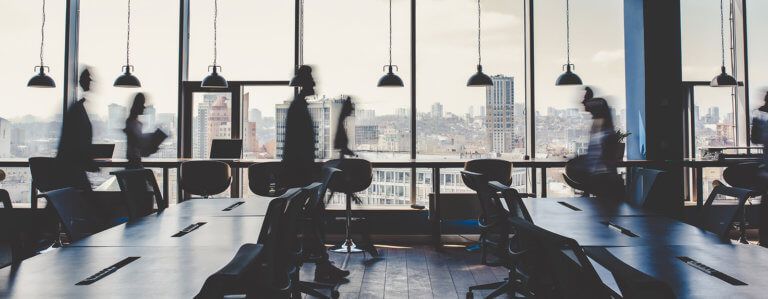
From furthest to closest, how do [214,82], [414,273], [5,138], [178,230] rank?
[5,138], [214,82], [414,273], [178,230]

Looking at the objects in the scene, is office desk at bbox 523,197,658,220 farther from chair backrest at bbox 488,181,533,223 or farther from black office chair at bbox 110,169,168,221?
black office chair at bbox 110,169,168,221

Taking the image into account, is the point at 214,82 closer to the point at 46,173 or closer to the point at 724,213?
the point at 46,173

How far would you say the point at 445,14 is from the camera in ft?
23.3

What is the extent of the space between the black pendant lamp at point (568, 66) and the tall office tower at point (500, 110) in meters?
0.78

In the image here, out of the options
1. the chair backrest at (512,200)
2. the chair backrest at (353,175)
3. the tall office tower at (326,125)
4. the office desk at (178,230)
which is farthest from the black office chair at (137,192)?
the tall office tower at (326,125)

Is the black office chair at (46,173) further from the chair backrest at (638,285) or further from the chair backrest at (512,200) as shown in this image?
the chair backrest at (638,285)

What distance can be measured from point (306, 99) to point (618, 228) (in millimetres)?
2654

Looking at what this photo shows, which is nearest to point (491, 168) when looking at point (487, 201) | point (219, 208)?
point (487, 201)

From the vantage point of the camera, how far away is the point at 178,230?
8.17 feet

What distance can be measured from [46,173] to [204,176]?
156cm

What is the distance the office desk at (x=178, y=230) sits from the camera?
7.16ft

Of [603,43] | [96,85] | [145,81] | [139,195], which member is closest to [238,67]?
[145,81]

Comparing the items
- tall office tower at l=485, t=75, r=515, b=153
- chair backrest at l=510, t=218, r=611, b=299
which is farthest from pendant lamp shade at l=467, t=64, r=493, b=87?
chair backrest at l=510, t=218, r=611, b=299

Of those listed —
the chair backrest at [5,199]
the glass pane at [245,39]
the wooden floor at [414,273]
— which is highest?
the glass pane at [245,39]
